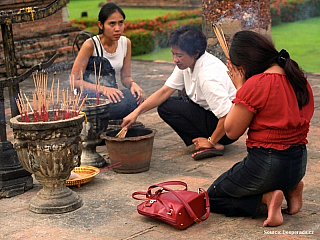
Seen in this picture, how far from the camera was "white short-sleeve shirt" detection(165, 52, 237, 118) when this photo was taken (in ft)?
15.2

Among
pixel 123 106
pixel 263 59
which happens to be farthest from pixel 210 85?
pixel 263 59

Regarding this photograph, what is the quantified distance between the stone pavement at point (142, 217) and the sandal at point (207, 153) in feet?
0.14

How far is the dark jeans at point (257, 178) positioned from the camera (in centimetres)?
332

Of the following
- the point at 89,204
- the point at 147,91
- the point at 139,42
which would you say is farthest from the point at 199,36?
the point at 139,42

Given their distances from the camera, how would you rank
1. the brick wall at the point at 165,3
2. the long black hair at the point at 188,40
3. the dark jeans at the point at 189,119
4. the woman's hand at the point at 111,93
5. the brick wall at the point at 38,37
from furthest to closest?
the brick wall at the point at 165,3
the brick wall at the point at 38,37
the woman's hand at the point at 111,93
the dark jeans at the point at 189,119
the long black hair at the point at 188,40

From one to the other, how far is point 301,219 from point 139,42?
9.54 metres

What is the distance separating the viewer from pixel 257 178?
334cm

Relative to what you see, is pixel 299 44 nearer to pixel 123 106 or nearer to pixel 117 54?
pixel 117 54

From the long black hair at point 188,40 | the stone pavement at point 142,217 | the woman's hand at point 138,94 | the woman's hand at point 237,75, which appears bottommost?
the stone pavement at point 142,217

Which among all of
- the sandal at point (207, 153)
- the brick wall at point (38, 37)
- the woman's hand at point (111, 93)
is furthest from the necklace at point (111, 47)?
the brick wall at point (38, 37)

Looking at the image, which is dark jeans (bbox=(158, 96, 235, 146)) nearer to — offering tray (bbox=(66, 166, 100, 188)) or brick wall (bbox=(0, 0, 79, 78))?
offering tray (bbox=(66, 166, 100, 188))

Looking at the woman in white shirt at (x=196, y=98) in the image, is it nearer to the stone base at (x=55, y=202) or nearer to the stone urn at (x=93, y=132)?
the stone urn at (x=93, y=132)

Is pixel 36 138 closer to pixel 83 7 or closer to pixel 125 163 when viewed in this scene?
pixel 125 163

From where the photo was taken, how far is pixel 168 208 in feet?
10.9
